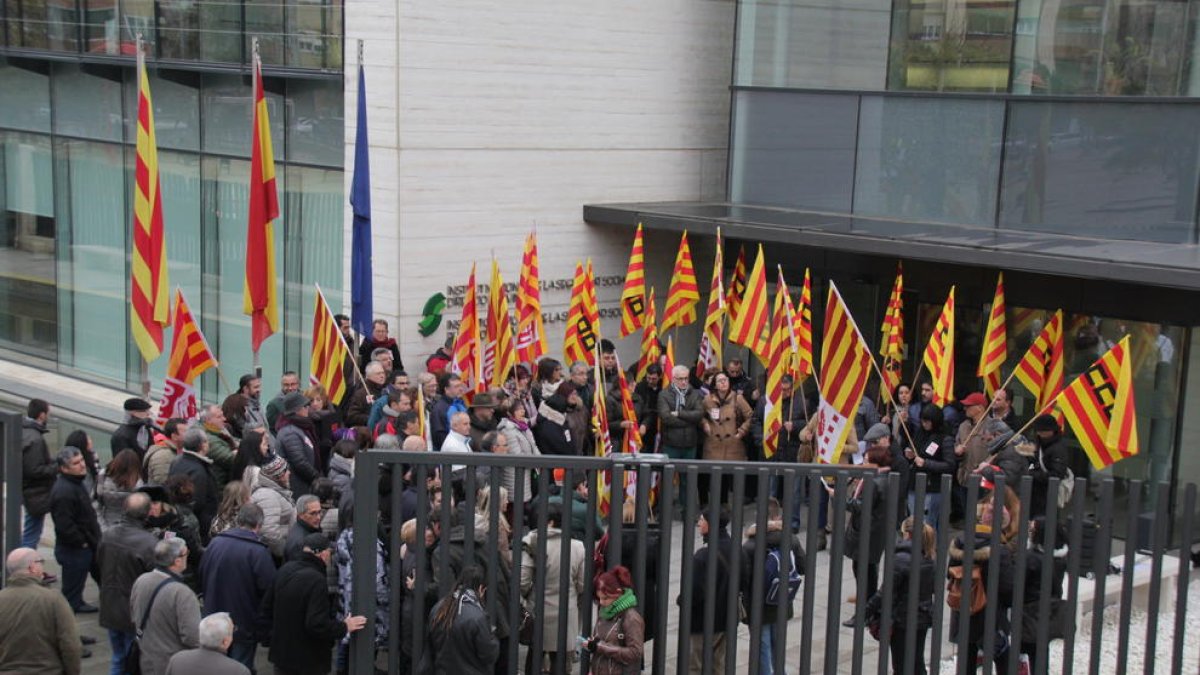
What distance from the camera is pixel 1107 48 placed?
17469mm

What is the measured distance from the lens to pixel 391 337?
18750 millimetres

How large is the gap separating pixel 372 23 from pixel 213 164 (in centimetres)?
473

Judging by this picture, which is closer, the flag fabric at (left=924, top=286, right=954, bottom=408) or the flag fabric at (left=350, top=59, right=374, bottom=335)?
the flag fabric at (left=924, top=286, right=954, bottom=408)

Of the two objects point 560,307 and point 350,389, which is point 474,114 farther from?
point 350,389

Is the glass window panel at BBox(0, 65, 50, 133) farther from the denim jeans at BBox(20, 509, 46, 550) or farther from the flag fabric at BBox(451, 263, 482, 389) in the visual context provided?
the denim jeans at BBox(20, 509, 46, 550)

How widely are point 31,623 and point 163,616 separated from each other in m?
0.88

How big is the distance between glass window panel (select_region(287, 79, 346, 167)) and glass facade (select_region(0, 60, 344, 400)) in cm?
2

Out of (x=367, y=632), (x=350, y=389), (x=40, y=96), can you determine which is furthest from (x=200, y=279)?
(x=367, y=632)

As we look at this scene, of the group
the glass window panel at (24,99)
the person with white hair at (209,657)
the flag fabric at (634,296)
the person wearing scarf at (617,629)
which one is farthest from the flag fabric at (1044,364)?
the glass window panel at (24,99)

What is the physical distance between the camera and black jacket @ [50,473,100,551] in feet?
37.9

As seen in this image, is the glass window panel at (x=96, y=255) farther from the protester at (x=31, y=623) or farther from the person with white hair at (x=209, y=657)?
the person with white hair at (x=209, y=657)

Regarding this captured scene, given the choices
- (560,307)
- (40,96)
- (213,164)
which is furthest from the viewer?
(40,96)

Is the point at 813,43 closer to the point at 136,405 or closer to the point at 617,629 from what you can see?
the point at 136,405

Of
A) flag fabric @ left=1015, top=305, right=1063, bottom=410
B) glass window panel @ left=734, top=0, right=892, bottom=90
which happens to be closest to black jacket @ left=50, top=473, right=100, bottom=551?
flag fabric @ left=1015, top=305, right=1063, bottom=410
